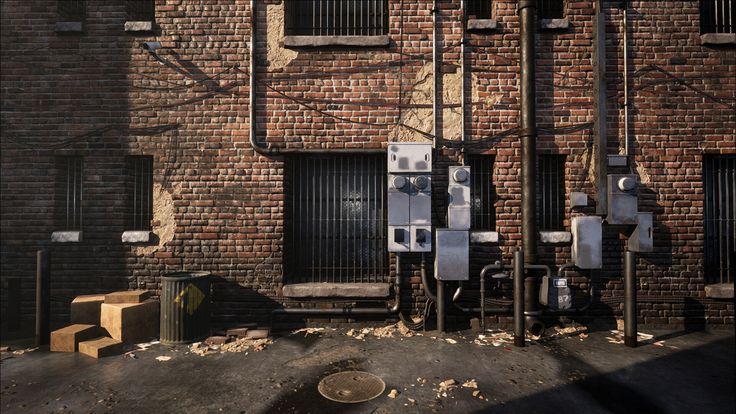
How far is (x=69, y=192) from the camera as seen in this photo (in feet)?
19.3

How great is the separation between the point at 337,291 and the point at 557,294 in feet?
10.9

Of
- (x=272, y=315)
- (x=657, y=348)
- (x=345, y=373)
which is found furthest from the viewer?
(x=272, y=315)

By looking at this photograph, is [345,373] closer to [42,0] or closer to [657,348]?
[657,348]

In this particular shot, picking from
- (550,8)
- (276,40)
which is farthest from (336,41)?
(550,8)

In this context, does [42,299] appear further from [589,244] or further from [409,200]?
[589,244]

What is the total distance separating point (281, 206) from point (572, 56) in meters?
5.42

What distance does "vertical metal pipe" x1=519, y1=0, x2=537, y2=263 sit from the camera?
5.37m

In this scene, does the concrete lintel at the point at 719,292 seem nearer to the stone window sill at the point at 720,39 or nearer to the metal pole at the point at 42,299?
the stone window sill at the point at 720,39

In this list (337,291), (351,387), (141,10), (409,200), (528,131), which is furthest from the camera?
(141,10)

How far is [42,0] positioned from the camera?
19.0 feet

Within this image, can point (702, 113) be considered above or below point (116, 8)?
below

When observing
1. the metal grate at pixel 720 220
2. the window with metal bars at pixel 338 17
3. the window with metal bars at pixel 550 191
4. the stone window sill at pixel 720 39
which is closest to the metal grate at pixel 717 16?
the stone window sill at pixel 720 39

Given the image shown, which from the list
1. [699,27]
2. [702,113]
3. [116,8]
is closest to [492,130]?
[702,113]

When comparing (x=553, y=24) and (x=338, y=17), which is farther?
(x=338, y=17)
